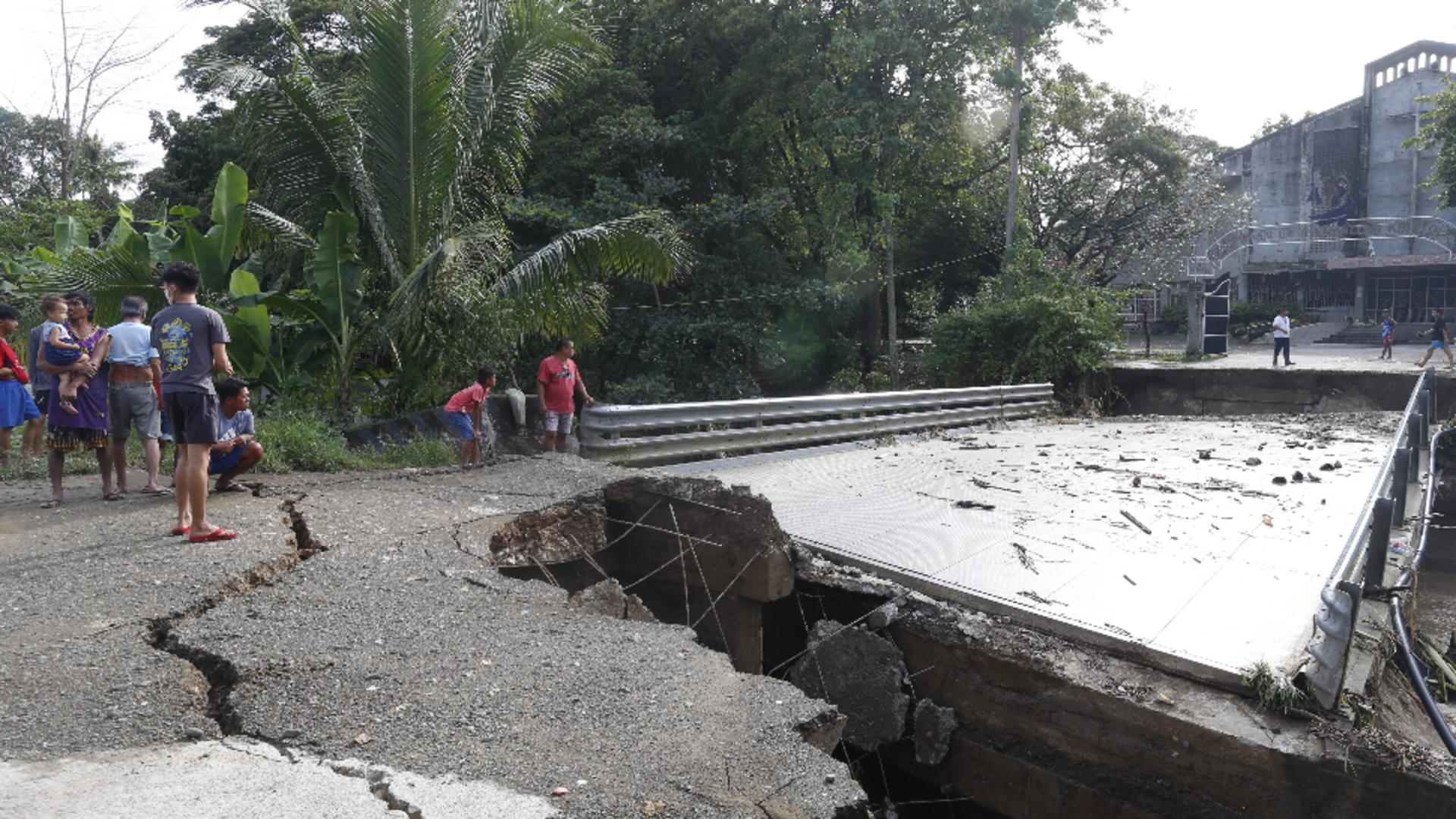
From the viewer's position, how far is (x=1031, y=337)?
60.3 ft

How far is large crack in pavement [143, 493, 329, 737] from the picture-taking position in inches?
134

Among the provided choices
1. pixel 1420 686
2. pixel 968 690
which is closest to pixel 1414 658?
pixel 1420 686

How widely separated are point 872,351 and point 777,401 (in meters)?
13.8

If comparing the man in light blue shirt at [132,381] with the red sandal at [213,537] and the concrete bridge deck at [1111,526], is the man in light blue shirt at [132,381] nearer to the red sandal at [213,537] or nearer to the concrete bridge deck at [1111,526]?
the red sandal at [213,537]

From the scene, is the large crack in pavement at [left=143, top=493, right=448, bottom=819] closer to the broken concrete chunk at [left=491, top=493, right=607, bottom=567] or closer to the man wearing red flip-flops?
the man wearing red flip-flops

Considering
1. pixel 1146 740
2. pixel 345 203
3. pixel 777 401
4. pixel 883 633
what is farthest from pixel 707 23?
pixel 1146 740

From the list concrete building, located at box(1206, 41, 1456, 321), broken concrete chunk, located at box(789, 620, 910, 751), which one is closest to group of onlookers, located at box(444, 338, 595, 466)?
broken concrete chunk, located at box(789, 620, 910, 751)

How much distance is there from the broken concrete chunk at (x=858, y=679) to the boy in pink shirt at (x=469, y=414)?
3879 mm

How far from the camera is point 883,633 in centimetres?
552

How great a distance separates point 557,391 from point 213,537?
13.4 ft

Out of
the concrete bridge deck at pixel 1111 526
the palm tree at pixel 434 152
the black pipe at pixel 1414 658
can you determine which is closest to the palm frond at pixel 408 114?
the palm tree at pixel 434 152

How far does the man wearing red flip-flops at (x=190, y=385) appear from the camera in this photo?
549 cm

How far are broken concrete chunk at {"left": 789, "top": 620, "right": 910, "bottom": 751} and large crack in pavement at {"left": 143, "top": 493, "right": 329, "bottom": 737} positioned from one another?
2.99 metres

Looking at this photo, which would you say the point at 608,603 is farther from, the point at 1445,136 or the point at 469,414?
the point at 1445,136
